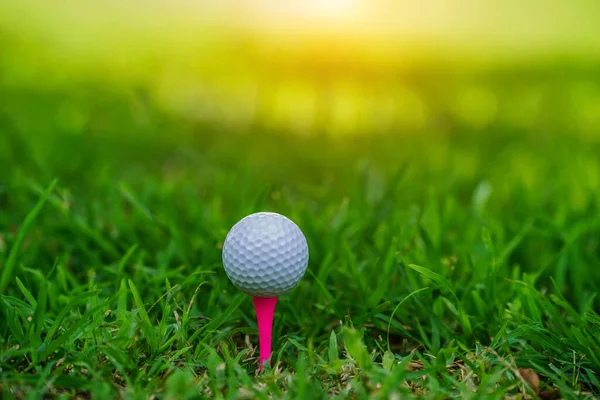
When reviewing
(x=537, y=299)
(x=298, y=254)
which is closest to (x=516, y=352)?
(x=537, y=299)

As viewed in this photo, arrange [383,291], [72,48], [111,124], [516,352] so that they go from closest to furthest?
[516,352]
[383,291]
[111,124]
[72,48]

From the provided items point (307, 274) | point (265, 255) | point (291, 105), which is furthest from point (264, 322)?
point (291, 105)

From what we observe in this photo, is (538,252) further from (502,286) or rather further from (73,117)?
(73,117)

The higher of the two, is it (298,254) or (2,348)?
(298,254)

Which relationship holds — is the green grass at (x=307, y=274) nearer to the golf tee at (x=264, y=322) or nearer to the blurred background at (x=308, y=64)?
the golf tee at (x=264, y=322)

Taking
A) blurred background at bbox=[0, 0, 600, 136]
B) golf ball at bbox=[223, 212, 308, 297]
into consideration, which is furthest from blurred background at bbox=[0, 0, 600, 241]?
golf ball at bbox=[223, 212, 308, 297]

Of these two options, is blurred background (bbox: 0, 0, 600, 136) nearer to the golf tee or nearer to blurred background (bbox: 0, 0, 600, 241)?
blurred background (bbox: 0, 0, 600, 241)
